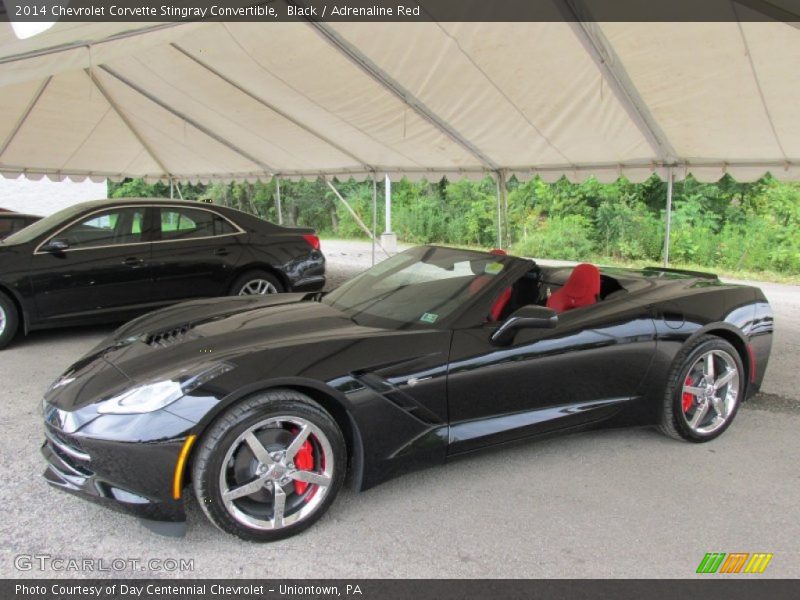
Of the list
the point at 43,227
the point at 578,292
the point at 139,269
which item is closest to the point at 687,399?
the point at 578,292

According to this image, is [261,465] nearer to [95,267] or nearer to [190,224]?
[95,267]

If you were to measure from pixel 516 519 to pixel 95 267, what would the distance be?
4901 millimetres

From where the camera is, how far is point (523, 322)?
10.1 ft

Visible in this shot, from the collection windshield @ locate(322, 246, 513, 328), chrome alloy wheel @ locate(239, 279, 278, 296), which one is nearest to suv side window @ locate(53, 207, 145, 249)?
chrome alloy wheel @ locate(239, 279, 278, 296)

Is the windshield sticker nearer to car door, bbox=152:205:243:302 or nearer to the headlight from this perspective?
the headlight

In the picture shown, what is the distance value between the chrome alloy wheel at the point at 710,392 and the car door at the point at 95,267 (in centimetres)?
509

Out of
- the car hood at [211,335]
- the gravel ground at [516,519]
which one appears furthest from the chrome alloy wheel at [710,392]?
the car hood at [211,335]

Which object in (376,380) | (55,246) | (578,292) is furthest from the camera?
(55,246)

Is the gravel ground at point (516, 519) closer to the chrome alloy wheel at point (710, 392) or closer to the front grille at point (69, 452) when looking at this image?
the chrome alloy wheel at point (710, 392)

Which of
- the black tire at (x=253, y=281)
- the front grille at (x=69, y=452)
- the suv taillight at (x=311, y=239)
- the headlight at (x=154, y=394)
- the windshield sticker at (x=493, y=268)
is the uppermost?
the windshield sticker at (x=493, y=268)

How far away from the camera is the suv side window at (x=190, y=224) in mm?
6465

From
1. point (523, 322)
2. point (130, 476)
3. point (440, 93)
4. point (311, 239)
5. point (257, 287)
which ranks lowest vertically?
point (130, 476)

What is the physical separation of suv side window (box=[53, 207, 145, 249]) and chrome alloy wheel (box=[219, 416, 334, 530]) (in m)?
4.37
